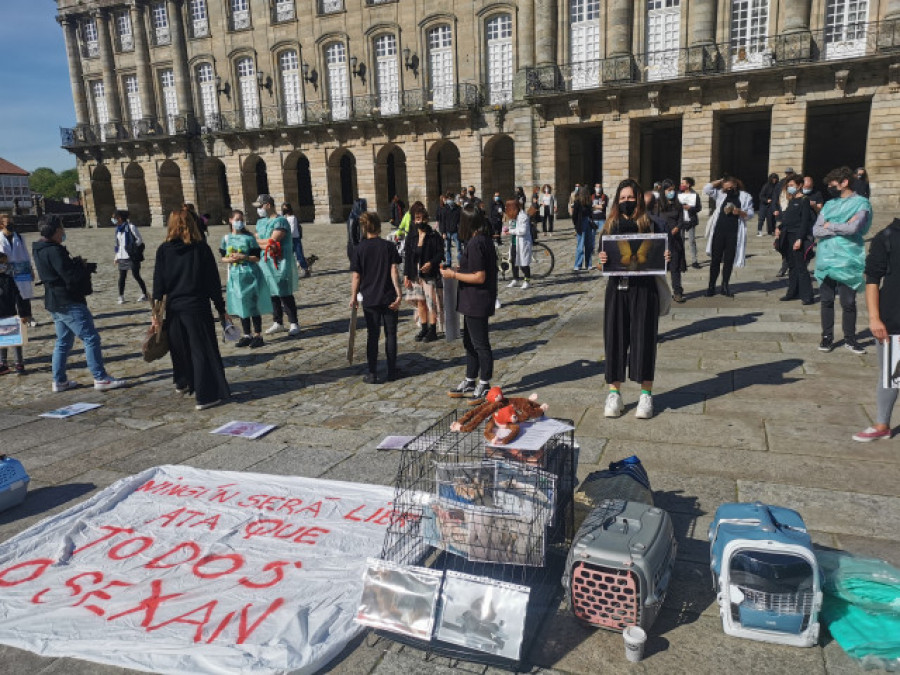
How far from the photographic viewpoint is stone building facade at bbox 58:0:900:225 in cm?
2297

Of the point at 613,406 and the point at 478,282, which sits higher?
the point at 478,282

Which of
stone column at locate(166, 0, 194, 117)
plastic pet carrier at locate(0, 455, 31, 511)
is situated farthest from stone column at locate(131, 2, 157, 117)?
plastic pet carrier at locate(0, 455, 31, 511)

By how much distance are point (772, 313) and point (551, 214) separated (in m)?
12.9

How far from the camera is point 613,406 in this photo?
5613mm

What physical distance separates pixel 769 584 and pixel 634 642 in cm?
65

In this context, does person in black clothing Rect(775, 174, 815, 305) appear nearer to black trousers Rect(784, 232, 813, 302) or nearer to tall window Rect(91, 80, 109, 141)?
black trousers Rect(784, 232, 813, 302)

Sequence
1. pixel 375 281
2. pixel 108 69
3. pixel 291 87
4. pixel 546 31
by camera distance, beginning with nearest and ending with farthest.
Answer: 1. pixel 375 281
2. pixel 546 31
3. pixel 291 87
4. pixel 108 69

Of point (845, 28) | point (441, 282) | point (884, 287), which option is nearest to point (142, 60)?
point (845, 28)

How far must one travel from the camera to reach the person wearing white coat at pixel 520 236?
1239 centimetres

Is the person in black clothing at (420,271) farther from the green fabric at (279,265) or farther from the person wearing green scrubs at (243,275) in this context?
the person wearing green scrubs at (243,275)

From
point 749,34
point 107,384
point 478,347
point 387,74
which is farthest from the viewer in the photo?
point 387,74

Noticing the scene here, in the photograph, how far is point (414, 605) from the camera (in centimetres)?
285

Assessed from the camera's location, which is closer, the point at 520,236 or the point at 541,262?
the point at 520,236

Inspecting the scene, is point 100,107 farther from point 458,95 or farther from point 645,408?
point 645,408
